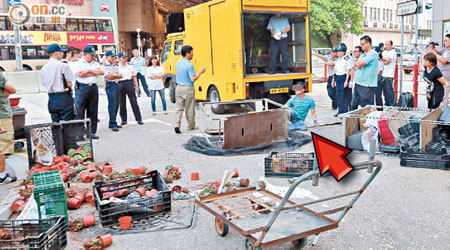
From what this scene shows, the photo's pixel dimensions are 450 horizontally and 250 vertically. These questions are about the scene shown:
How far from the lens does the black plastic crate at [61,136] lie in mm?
6871

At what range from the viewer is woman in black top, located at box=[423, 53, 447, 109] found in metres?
8.23

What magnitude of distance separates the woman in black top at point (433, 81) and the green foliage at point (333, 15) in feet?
108

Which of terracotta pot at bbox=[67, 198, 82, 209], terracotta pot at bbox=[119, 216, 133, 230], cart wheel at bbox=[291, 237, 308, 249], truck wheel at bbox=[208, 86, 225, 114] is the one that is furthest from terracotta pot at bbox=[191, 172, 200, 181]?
truck wheel at bbox=[208, 86, 225, 114]

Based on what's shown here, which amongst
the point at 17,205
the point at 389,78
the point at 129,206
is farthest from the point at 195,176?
the point at 389,78

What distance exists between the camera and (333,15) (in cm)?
4325

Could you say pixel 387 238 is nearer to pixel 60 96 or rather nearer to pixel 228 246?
pixel 228 246

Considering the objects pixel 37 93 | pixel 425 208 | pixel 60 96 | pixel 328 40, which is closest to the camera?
pixel 425 208

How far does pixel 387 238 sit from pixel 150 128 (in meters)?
7.65

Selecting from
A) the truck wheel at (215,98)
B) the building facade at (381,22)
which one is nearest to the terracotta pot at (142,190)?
the truck wheel at (215,98)

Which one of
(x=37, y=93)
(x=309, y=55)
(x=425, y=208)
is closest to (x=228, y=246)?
(x=425, y=208)

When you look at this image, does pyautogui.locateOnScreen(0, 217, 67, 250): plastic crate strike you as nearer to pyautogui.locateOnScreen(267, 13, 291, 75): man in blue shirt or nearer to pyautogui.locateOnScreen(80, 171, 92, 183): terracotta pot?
pyautogui.locateOnScreen(80, 171, 92, 183): terracotta pot

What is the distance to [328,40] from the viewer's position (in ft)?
168

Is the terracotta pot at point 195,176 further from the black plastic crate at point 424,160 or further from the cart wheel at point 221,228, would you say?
the black plastic crate at point 424,160

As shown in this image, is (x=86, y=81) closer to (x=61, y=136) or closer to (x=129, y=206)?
(x=61, y=136)
